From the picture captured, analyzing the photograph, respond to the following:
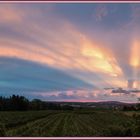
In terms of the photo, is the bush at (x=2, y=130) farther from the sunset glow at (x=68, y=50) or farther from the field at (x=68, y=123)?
the sunset glow at (x=68, y=50)

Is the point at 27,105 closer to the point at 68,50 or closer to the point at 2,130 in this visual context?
the point at 2,130

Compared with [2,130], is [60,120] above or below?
above

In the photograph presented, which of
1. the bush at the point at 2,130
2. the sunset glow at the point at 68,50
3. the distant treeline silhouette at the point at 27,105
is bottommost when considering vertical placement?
the bush at the point at 2,130

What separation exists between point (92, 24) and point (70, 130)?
1.96 metres

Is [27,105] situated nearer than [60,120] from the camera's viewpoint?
No

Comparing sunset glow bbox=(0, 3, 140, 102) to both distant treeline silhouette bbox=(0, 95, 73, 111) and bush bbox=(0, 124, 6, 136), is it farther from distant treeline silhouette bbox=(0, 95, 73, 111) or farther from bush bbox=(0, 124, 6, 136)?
bush bbox=(0, 124, 6, 136)

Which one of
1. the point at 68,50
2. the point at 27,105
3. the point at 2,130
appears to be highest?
the point at 68,50

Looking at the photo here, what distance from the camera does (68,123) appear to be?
35.2 feet

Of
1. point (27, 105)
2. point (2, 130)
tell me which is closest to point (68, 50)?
point (27, 105)

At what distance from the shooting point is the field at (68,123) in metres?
10.6

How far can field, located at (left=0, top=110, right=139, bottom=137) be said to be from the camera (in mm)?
10641

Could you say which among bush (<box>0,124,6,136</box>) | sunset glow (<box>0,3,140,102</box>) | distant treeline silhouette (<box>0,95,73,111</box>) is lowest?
bush (<box>0,124,6,136</box>)

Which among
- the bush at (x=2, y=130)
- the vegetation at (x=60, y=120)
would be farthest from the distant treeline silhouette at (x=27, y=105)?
the bush at (x=2, y=130)

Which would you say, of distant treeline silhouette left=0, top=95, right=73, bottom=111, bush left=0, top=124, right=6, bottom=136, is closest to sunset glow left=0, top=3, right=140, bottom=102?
Answer: distant treeline silhouette left=0, top=95, right=73, bottom=111
